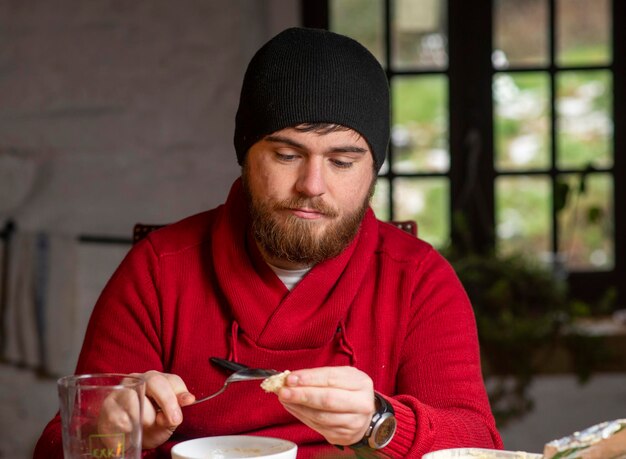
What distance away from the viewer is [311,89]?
164 cm

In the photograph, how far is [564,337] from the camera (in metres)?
3.14

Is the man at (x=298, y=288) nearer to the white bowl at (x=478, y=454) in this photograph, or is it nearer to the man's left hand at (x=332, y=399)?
the man's left hand at (x=332, y=399)

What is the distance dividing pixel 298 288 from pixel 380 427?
363mm

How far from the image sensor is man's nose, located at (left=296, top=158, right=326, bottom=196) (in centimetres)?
157

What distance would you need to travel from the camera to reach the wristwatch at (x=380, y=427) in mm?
1350

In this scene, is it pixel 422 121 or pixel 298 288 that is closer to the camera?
pixel 298 288

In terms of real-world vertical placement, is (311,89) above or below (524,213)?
above

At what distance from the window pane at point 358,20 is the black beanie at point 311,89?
1.72 m

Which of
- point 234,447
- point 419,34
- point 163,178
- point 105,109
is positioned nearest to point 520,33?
point 419,34

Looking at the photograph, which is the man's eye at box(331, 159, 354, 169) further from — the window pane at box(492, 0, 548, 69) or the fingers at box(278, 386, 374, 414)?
the window pane at box(492, 0, 548, 69)

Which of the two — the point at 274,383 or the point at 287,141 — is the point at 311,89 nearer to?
the point at 287,141

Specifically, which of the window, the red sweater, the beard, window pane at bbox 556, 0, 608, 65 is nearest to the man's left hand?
the red sweater

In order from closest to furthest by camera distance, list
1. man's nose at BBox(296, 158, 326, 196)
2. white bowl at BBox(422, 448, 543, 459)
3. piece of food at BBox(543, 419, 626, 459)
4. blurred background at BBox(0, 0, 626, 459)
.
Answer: piece of food at BBox(543, 419, 626, 459) → white bowl at BBox(422, 448, 543, 459) → man's nose at BBox(296, 158, 326, 196) → blurred background at BBox(0, 0, 626, 459)

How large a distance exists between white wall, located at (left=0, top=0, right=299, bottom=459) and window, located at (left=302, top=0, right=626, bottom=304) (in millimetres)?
448
